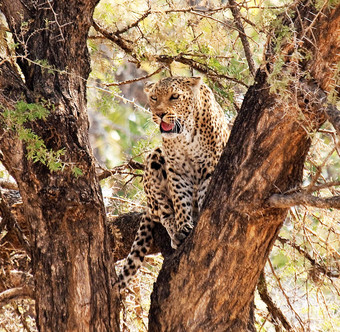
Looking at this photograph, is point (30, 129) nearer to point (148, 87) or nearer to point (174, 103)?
point (174, 103)

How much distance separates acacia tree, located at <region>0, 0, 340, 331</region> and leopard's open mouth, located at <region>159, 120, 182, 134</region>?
1316mm

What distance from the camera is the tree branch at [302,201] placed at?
343cm

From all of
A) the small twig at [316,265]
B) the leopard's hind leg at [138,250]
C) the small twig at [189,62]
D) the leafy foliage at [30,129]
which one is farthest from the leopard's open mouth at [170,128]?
the leafy foliage at [30,129]

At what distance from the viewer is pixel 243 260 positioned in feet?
13.9

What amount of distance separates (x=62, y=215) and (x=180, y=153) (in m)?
1.84

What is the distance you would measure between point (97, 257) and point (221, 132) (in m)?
2.14

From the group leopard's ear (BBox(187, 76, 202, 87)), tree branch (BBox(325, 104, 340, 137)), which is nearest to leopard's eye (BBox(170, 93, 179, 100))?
leopard's ear (BBox(187, 76, 202, 87))

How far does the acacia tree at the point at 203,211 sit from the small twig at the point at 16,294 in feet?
0.83

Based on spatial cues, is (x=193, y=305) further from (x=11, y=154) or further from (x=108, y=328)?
(x=11, y=154)

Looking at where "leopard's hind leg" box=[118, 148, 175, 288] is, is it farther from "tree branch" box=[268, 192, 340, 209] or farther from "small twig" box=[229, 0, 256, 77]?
"tree branch" box=[268, 192, 340, 209]

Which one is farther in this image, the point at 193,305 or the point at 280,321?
the point at 280,321

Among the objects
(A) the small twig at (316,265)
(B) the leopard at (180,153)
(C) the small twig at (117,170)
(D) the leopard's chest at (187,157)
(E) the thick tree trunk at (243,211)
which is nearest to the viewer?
(E) the thick tree trunk at (243,211)

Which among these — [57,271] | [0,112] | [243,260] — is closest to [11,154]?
[0,112]

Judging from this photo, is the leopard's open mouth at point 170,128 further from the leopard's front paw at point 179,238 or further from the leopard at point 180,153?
the leopard's front paw at point 179,238
